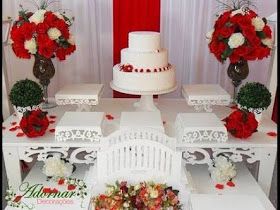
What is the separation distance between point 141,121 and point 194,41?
0.73 meters

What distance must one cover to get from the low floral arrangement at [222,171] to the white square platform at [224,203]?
9.2 inches

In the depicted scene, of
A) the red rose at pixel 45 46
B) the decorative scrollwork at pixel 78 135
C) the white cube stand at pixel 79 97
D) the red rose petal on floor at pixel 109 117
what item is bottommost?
the red rose petal on floor at pixel 109 117

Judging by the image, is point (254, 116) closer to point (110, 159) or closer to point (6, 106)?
point (110, 159)

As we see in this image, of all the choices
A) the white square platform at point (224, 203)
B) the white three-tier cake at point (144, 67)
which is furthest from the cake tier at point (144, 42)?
the white square platform at point (224, 203)

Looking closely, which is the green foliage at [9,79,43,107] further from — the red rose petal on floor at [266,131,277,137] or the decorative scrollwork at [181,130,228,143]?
the red rose petal on floor at [266,131,277,137]

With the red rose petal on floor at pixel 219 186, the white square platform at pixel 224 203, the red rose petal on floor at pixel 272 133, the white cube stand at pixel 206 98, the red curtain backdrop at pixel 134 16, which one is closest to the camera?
the white square platform at pixel 224 203

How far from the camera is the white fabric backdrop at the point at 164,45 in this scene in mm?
2039

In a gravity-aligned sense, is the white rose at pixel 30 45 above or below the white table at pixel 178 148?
above

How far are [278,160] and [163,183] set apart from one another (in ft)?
1.82

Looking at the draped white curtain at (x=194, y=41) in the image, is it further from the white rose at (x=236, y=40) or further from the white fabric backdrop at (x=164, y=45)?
the white rose at (x=236, y=40)

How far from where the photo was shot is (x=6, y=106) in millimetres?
1962

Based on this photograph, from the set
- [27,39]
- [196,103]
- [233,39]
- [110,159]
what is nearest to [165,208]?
[110,159]

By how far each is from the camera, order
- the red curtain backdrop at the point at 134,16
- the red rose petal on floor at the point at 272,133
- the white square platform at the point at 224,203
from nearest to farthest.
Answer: the white square platform at the point at 224,203 < the red rose petal on floor at the point at 272,133 < the red curtain backdrop at the point at 134,16

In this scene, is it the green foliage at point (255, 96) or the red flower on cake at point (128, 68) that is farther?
the red flower on cake at point (128, 68)
